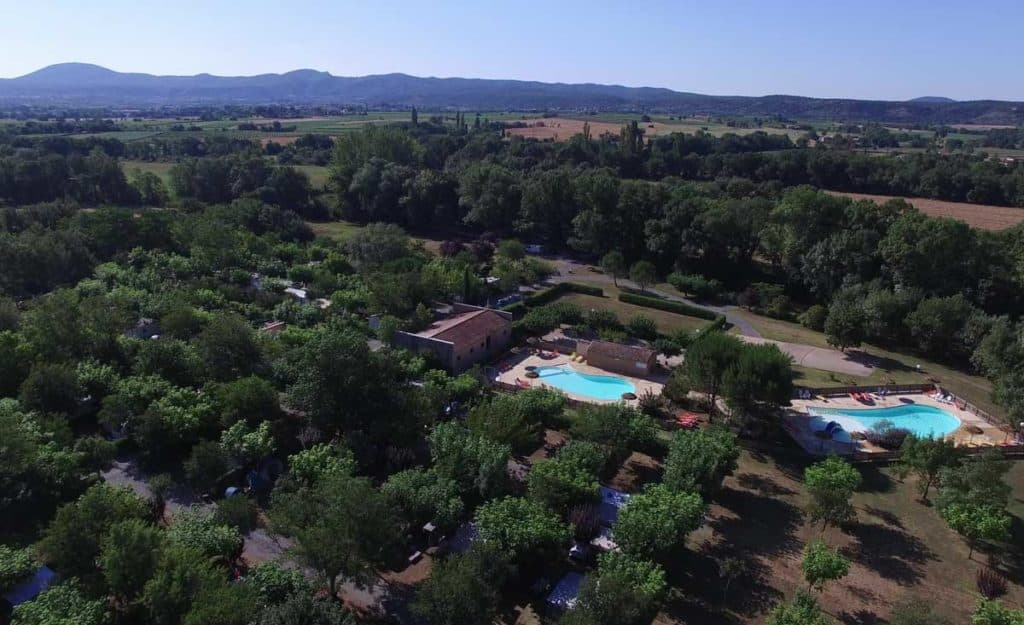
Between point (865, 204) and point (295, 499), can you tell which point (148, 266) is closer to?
point (295, 499)

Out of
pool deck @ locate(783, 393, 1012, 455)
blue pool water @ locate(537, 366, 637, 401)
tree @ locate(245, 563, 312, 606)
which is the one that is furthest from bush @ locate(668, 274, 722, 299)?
tree @ locate(245, 563, 312, 606)

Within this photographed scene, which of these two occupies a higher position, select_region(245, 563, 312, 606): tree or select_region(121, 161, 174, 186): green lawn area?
select_region(121, 161, 174, 186): green lawn area

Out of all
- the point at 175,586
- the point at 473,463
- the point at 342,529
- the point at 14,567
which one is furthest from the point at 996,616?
the point at 14,567

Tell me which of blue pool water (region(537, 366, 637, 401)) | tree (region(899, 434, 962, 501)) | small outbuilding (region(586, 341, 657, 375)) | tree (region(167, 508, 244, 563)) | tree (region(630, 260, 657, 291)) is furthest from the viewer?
tree (region(630, 260, 657, 291))

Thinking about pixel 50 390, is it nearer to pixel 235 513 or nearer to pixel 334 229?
pixel 235 513

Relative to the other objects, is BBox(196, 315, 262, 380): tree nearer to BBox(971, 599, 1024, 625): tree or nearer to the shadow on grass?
the shadow on grass
